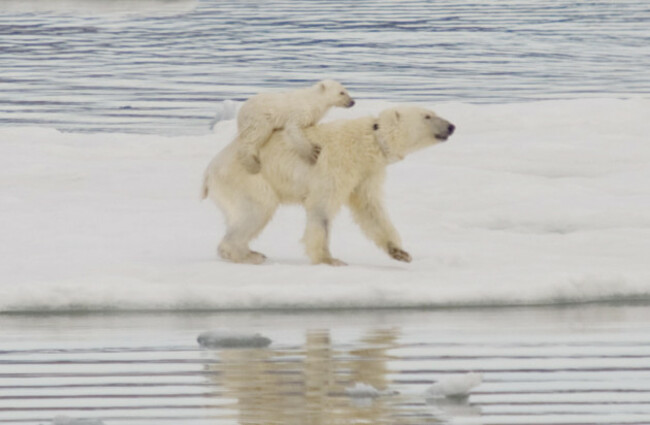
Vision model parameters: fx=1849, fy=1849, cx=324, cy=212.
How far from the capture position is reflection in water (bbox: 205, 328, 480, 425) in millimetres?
6559

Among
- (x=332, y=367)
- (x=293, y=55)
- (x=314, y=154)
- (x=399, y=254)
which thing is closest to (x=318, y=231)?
(x=314, y=154)

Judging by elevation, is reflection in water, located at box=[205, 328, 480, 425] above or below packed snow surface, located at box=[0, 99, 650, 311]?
below

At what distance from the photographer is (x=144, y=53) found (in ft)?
104

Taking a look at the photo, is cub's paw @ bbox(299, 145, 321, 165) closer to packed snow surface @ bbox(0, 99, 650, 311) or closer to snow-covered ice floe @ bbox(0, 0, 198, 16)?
packed snow surface @ bbox(0, 99, 650, 311)

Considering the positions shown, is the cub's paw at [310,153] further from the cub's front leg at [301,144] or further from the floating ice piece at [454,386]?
the floating ice piece at [454,386]

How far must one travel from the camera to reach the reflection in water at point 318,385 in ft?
21.5

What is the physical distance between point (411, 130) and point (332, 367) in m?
2.86

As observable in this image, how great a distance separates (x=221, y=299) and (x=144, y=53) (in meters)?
22.7

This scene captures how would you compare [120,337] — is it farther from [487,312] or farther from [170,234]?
[170,234]

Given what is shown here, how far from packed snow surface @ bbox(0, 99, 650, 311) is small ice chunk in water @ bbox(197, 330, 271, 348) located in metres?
1.13

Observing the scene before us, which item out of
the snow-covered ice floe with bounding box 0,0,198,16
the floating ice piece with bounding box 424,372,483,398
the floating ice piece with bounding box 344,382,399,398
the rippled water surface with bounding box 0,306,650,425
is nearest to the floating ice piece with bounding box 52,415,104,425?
the rippled water surface with bounding box 0,306,650,425

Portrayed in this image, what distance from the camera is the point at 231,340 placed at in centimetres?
816

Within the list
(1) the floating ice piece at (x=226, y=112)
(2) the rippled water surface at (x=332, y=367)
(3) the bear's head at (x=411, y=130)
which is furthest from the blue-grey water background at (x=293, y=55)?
(2) the rippled water surface at (x=332, y=367)

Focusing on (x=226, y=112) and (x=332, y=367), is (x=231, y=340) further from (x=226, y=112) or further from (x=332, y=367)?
(x=226, y=112)
